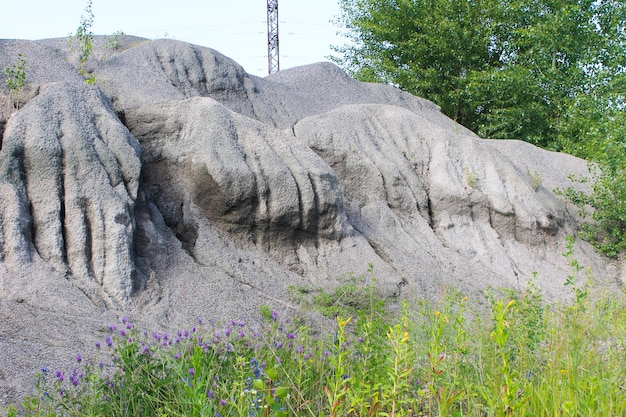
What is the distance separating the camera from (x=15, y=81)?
31.8 ft

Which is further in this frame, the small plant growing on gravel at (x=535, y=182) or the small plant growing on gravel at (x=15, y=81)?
the small plant growing on gravel at (x=535, y=182)

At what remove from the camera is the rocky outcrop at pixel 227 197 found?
8086mm

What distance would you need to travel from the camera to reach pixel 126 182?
8922 millimetres

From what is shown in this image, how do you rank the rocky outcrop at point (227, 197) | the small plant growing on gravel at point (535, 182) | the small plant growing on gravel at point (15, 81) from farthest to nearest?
the small plant growing on gravel at point (535, 182) < the small plant growing on gravel at point (15, 81) < the rocky outcrop at point (227, 197)

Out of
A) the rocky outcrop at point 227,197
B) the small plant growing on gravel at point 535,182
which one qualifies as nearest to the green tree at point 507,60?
the small plant growing on gravel at point 535,182

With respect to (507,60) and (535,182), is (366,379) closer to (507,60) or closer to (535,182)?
(535,182)

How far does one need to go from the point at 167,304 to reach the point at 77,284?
40.6 inches

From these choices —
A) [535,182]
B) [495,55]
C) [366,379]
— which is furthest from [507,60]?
[366,379]

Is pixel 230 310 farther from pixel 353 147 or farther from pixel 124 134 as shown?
pixel 353 147

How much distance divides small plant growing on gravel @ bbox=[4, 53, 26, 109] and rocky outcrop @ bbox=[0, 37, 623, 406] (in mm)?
111

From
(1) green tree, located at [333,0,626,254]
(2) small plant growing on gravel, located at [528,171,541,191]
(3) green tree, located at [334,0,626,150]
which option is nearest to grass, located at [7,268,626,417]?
(2) small plant growing on gravel, located at [528,171,541,191]

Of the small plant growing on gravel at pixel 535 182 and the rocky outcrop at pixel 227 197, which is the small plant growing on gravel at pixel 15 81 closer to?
the rocky outcrop at pixel 227 197

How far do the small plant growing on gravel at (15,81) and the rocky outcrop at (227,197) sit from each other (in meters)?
0.11

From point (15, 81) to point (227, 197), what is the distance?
134 inches
